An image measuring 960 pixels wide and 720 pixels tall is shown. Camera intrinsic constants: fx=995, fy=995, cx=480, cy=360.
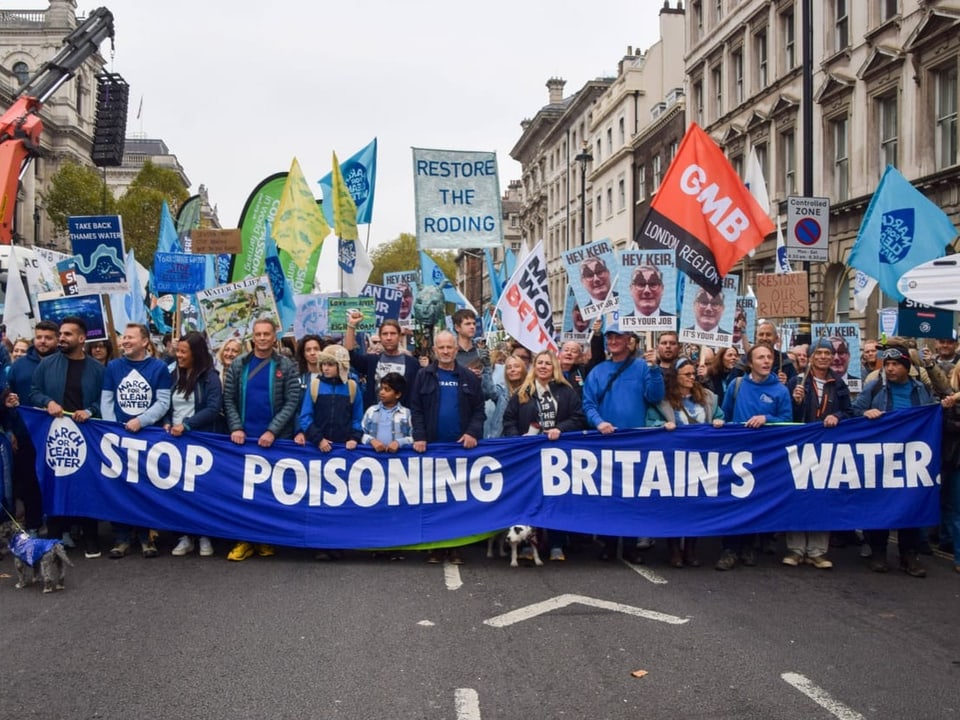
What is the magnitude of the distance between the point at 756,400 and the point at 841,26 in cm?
2106

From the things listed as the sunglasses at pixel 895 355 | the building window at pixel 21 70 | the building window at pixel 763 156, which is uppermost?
the building window at pixel 21 70

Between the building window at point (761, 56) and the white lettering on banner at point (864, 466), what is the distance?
24675 millimetres

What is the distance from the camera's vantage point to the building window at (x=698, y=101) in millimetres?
35844

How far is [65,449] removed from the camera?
8062 mm

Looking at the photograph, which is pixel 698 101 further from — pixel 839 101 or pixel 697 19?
pixel 839 101

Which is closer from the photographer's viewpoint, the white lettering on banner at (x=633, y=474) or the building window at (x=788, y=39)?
the white lettering on banner at (x=633, y=474)

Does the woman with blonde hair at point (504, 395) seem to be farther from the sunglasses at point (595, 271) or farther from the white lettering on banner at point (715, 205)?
the white lettering on banner at point (715, 205)

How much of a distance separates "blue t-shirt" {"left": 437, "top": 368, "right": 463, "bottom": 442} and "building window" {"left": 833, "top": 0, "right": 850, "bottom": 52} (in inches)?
841

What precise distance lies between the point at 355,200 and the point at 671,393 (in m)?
7.42

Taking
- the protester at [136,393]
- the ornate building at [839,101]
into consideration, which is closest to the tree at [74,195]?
the ornate building at [839,101]

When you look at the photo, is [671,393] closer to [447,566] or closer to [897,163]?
[447,566]

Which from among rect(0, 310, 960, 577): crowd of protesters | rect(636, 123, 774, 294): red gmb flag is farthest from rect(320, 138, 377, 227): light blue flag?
rect(0, 310, 960, 577): crowd of protesters

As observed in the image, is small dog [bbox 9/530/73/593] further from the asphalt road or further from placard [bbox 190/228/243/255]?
placard [bbox 190/228/243/255]

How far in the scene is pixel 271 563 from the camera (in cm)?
772
